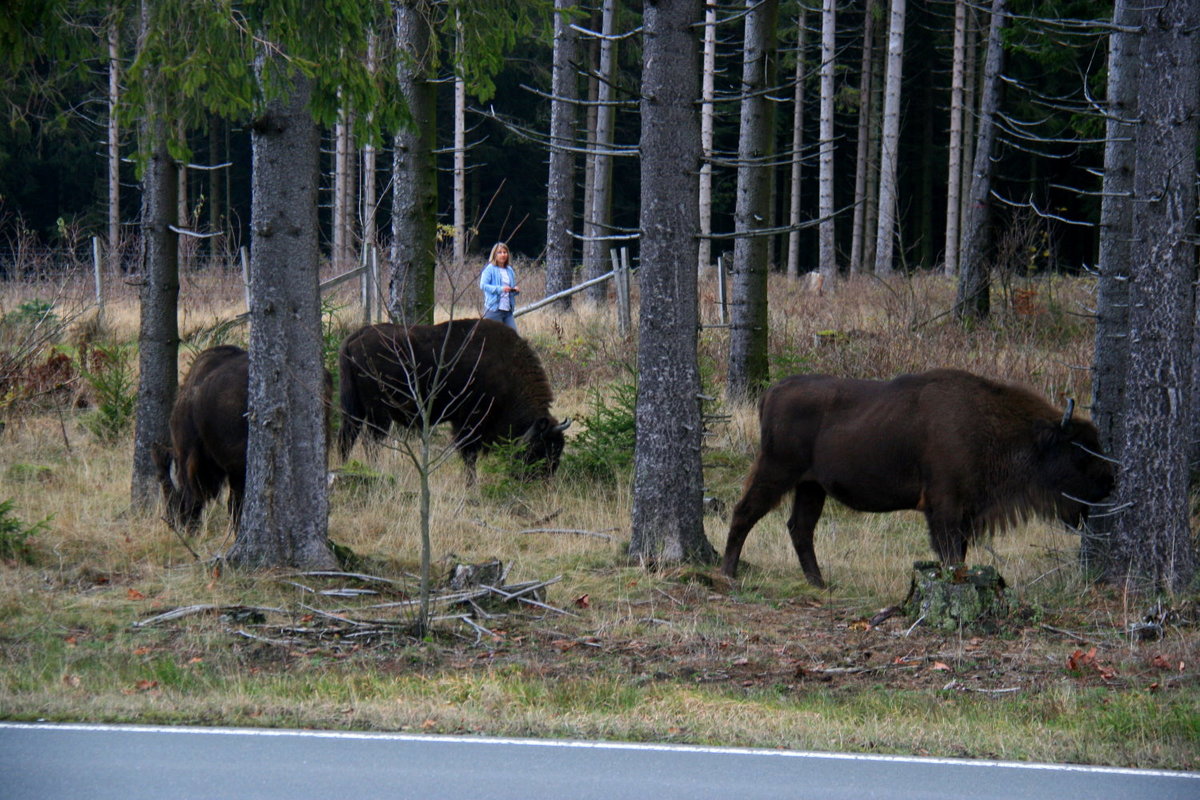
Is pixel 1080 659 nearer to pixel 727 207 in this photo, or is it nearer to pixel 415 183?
pixel 415 183

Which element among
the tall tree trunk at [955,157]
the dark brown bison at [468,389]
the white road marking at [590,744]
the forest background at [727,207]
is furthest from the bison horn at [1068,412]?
the tall tree trunk at [955,157]

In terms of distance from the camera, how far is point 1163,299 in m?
8.65

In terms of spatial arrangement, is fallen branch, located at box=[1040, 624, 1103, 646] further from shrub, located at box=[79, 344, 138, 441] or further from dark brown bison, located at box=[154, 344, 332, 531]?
shrub, located at box=[79, 344, 138, 441]

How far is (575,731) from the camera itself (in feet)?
20.1

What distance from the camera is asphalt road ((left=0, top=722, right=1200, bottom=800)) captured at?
5105 mm

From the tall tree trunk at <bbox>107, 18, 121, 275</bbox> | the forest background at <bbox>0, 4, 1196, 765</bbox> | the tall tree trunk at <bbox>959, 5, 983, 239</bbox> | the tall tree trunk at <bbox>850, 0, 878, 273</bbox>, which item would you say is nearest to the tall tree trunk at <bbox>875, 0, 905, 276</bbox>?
the forest background at <bbox>0, 4, 1196, 765</bbox>

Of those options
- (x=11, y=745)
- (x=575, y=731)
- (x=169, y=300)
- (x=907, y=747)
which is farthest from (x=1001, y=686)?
(x=169, y=300)

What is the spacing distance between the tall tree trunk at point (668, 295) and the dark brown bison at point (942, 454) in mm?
643

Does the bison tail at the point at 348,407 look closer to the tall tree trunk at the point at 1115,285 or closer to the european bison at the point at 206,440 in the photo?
the european bison at the point at 206,440

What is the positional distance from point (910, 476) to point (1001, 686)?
2.78m

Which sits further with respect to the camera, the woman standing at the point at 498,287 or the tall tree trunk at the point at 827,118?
the tall tree trunk at the point at 827,118

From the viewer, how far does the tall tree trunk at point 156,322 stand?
1129 centimetres

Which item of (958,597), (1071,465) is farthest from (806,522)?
(1071,465)

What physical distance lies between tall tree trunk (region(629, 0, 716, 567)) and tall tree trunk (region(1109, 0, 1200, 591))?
330cm
